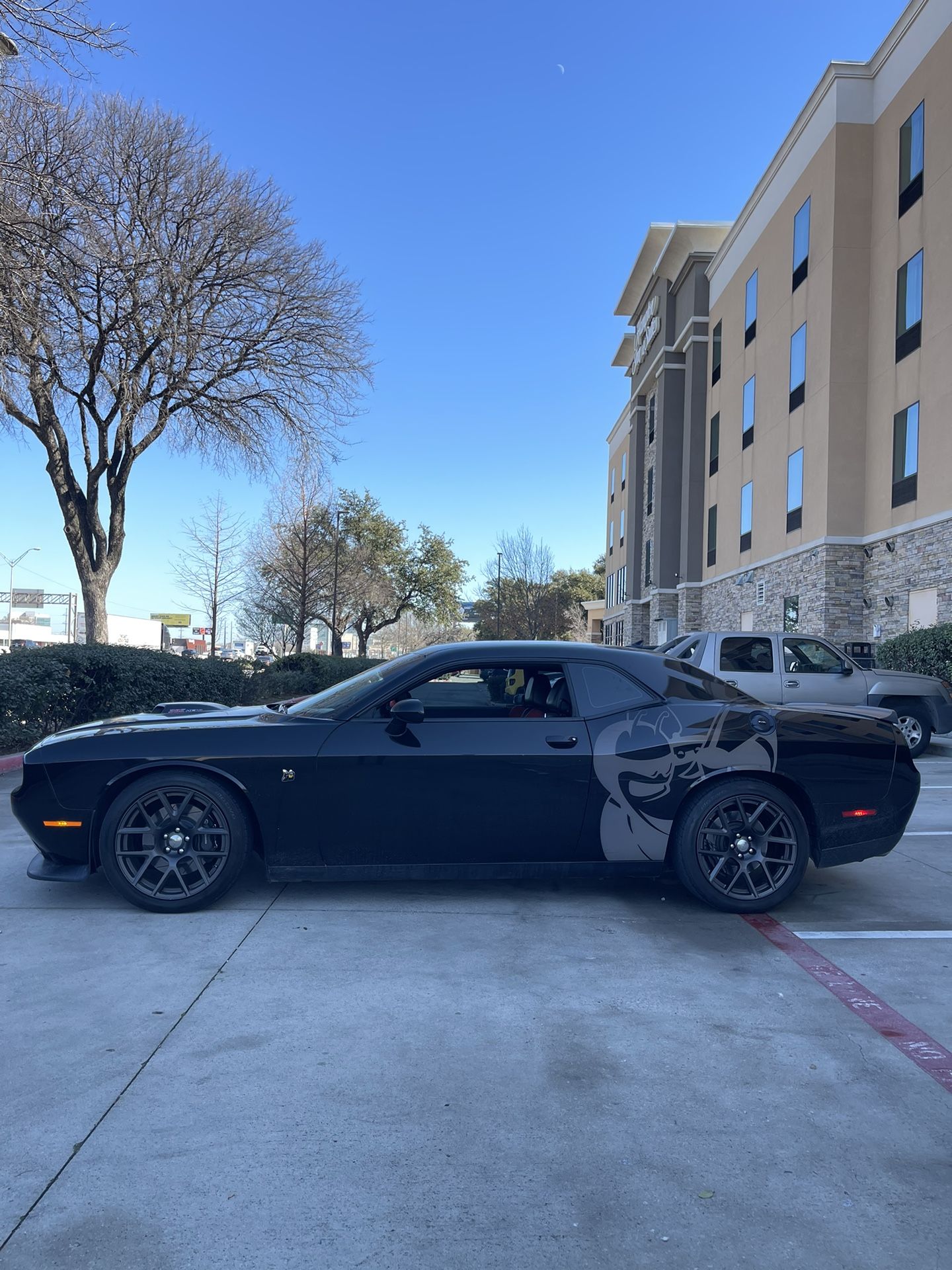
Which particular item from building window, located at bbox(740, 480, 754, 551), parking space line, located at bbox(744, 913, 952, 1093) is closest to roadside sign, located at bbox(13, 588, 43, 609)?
building window, located at bbox(740, 480, 754, 551)

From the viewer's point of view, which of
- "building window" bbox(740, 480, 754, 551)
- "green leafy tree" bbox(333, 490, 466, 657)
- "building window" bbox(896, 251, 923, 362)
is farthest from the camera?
"green leafy tree" bbox(333, 490, 466, 657)

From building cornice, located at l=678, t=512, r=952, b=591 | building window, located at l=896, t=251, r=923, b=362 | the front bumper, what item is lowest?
the front bumper

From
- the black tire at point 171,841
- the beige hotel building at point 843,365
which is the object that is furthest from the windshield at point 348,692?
the beige hotel building at point 843,365

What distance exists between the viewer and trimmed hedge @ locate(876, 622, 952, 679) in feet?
51.7

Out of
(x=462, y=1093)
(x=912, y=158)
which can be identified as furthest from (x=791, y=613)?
(x=462, y=1093)

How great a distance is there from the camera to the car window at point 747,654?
11.8 meters

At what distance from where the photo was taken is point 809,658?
11984 mm

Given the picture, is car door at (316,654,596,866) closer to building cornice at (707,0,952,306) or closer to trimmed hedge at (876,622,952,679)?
trimmed hedge at (876,622,952,679)

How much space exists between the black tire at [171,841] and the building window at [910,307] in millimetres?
19232

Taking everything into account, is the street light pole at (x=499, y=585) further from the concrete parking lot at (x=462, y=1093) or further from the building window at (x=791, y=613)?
the concrete parking lot at (x=462, y=1093)

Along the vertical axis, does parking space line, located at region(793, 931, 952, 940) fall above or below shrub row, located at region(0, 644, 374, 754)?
below

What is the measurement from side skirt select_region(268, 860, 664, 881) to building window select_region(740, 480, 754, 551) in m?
25.1

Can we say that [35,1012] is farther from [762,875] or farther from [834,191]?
[834,191]

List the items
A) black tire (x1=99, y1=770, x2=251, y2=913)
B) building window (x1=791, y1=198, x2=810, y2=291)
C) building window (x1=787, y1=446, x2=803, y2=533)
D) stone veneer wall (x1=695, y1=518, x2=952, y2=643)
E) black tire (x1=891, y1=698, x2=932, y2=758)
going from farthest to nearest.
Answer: building window (x1=787, y1=446, x2=803, y2=533), building window (x1=791, y1=198, x2=810, y2=291), stone veneer wall (x1=695, y1=518, x2=952, y2=643), black tire (x1=891, y1=698, x2=932, y2=758), black tire (x1=99, y1=770, x2=251, y2=913)
